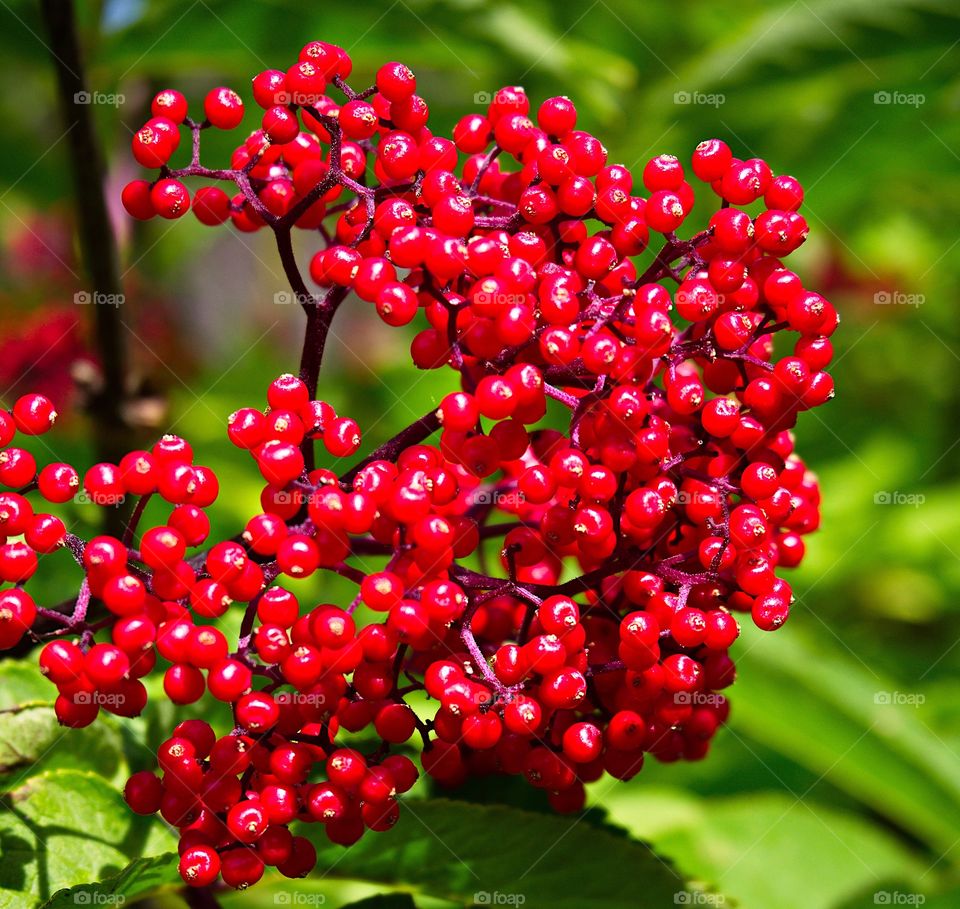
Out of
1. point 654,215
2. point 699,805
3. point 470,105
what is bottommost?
point 699,805

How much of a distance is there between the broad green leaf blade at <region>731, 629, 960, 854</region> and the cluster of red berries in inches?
53.0

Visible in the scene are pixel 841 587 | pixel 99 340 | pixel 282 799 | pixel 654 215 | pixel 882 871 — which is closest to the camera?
pixel 282 799

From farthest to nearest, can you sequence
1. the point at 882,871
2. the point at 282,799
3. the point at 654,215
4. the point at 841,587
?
the point at 841,587
the point at 882,871
the point at 654,215
the point at 282,799

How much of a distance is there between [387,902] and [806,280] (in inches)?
153

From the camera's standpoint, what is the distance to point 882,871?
11.2 feet

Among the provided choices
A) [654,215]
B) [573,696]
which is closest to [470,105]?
[654,215]

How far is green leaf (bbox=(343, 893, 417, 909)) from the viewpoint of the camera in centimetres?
183

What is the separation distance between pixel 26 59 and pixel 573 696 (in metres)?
2.63

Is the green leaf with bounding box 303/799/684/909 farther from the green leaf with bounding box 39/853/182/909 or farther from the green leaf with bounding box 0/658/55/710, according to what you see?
the green leaf with bounding box 0/658/55/710

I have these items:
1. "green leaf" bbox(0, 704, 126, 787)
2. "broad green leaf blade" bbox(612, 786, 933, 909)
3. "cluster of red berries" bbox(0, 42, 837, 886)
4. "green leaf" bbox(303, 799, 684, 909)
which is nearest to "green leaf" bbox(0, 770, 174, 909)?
"green leaf" bbox(0, 704, 126, 787)

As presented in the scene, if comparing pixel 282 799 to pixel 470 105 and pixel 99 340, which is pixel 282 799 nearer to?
pixel 99 340

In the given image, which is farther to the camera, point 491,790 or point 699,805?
point 699,805

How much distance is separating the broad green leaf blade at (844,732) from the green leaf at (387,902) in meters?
1.42

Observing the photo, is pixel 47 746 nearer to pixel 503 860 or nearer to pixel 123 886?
pixel 123 886
